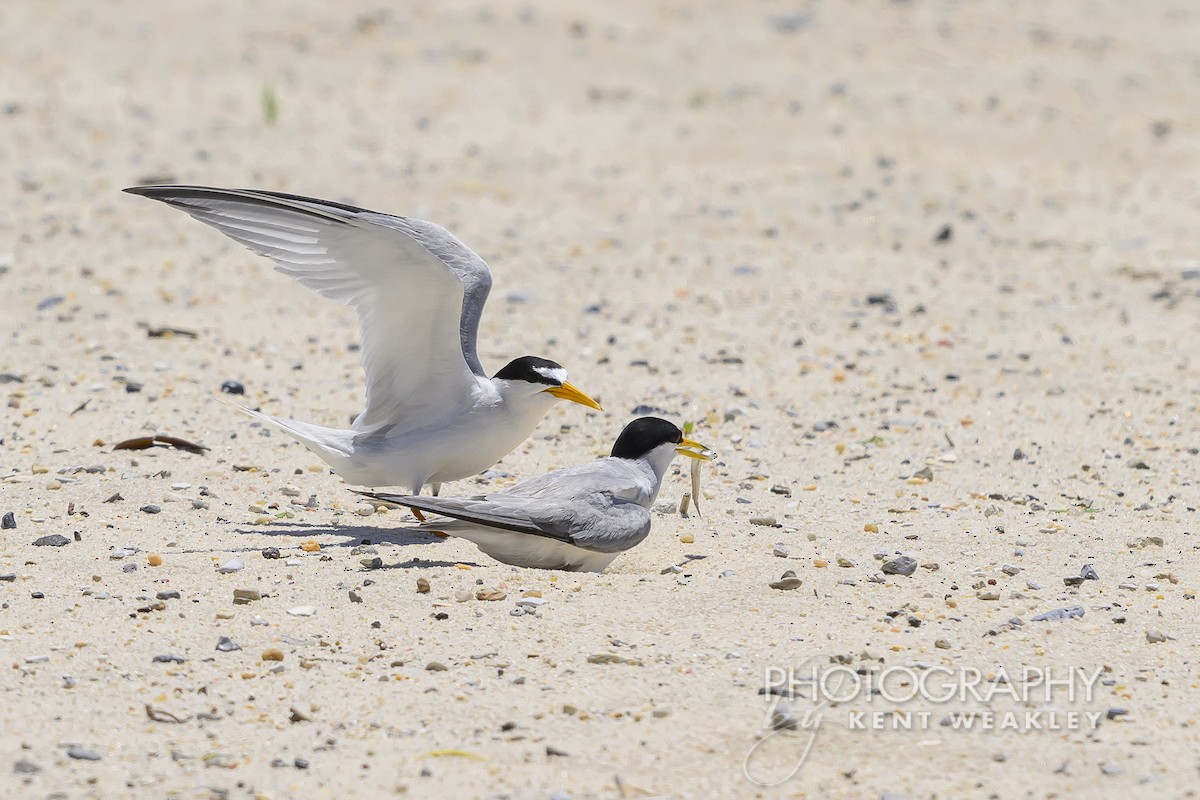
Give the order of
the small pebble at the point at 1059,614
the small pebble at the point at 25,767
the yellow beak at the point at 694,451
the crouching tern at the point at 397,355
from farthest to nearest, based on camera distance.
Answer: the yellow beak at the point at 694,451 → the crouching tern at the point at 397,355 → the small pebble at the point at 1059,614 → the small pebble at the point at 25,767

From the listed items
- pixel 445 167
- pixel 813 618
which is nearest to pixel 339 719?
pixel 813 618

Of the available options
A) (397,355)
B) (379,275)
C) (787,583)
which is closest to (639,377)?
(397,355)

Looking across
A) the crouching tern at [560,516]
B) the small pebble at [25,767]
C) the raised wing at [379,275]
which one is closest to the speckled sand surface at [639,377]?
the small pebble at [25,767]

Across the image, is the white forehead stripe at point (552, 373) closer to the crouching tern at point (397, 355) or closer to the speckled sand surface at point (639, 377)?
the crouching tern at point (397, 355)

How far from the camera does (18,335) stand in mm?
7613

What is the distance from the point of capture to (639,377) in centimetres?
752

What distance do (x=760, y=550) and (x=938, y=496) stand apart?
3.71 ft

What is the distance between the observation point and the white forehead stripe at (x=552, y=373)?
18.0 ft

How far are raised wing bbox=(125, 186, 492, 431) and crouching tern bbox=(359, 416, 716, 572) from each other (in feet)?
2.01

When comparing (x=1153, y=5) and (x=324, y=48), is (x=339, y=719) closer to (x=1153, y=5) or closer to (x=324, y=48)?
(x=324, y=48)

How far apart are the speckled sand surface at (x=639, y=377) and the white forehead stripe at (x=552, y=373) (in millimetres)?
679

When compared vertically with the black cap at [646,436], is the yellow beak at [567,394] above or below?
above

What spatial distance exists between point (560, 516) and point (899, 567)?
1.14 metres

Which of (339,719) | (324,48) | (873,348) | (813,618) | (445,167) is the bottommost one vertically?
(339,719)
